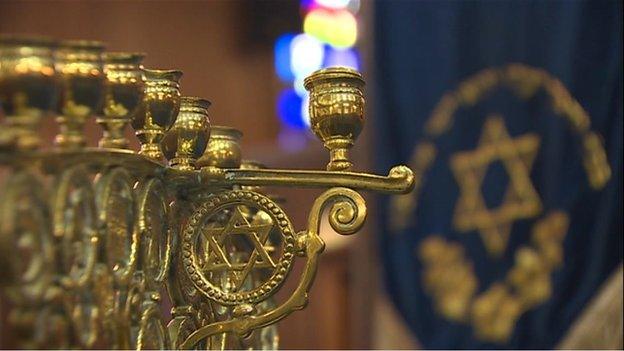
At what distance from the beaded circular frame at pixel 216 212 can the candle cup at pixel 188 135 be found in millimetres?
50

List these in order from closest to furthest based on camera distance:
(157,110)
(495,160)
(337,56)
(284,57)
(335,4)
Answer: (157,110), (495,160), (337,56), (335,4), (284,57)

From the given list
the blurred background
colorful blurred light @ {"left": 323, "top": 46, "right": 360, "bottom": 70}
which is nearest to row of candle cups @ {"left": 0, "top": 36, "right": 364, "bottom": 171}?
the blurred background

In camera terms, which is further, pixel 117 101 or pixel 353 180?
pixel 353 180

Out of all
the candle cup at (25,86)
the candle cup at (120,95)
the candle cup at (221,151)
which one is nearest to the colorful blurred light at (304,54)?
the candle cup at (221,151)

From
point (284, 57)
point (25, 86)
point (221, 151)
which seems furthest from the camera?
point (284, 57)

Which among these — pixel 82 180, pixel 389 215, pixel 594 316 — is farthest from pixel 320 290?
pixel 82 180

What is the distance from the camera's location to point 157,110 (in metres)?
0.98

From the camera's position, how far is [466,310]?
9.25ft

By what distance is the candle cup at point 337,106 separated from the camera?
1.02 meters

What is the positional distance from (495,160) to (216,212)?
1.84 meters

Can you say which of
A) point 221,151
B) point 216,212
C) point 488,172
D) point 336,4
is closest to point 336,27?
point 336,4

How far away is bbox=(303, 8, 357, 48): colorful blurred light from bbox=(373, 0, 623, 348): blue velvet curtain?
2.09 meters

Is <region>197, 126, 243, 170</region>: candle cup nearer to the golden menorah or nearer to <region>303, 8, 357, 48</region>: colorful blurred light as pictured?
the golden menorah

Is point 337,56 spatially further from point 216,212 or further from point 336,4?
point 216,212
